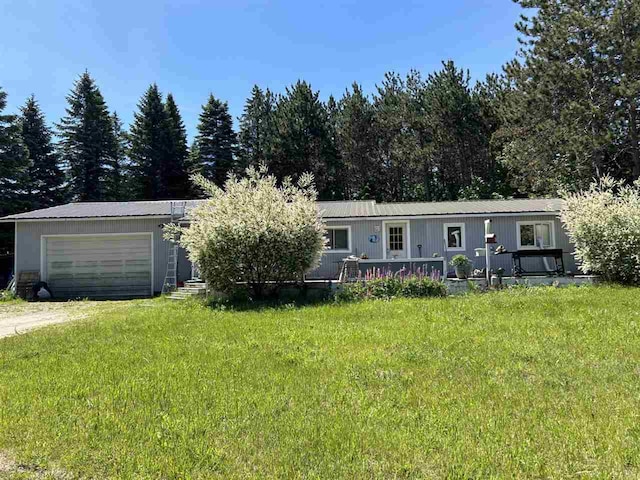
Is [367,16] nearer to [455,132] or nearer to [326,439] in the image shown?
[326,439]

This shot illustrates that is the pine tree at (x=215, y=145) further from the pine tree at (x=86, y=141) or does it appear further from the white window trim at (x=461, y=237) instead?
the white window trim at (x=461, y=237)

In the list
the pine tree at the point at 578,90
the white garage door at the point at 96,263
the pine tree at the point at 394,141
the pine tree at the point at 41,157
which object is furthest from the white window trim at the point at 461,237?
the pine tree at the point at 41,157

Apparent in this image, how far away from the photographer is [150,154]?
30.8 metres

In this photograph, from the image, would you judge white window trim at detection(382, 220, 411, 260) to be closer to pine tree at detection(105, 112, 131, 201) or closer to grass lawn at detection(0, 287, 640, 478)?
grass lawn at detection(0, 287, 640, 478)

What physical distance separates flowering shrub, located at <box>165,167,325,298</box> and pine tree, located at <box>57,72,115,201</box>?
22.7 meters

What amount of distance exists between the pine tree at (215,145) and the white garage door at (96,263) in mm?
15695

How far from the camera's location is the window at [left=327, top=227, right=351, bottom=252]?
50.2 feet

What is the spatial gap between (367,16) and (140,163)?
23027 mm

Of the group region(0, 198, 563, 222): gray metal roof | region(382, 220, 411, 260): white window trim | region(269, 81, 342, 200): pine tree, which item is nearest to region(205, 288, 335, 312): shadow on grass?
region(0, 198, 563, 222): gray metal roof

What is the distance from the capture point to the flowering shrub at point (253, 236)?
10.5 m

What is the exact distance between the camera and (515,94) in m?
22.4

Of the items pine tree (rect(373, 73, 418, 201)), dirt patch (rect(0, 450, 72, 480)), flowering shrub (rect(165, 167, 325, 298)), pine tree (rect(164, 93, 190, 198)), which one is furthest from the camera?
pine tree (rect(164, 93, 190, 198))

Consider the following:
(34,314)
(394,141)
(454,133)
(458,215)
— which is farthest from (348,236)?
(454,133)

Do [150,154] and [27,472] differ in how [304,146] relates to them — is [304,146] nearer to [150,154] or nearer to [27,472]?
[150,154]
